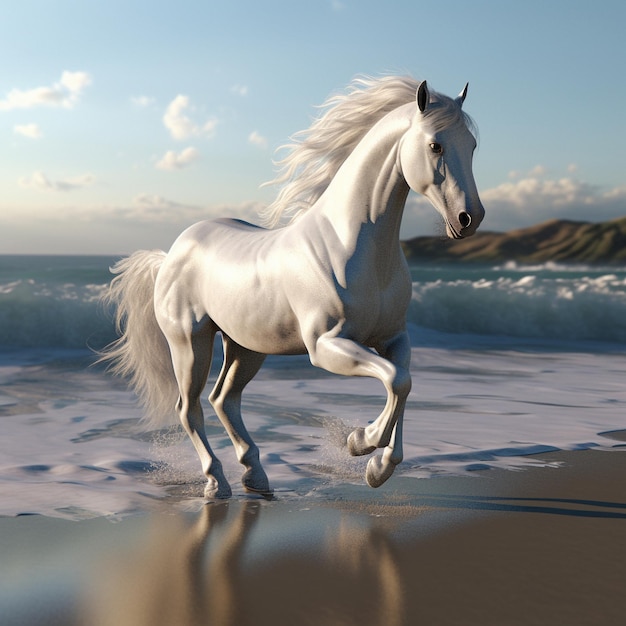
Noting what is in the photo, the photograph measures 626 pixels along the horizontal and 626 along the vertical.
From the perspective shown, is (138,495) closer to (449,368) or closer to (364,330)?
(364,330)

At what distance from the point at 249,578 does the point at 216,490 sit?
4.02 ft

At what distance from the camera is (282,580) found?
280 cm

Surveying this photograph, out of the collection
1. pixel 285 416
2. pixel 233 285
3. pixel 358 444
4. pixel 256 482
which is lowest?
pixel 285 416

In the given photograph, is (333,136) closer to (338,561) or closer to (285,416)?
(338,561)

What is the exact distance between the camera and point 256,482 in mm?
4160

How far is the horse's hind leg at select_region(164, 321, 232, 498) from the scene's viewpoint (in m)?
4.12

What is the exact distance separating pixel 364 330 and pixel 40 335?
12501 millimetres

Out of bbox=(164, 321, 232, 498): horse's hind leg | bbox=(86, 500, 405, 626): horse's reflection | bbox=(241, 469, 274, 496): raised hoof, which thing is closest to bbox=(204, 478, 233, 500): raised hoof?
bbox=(164, 321, 232, 498): horse's hind leg

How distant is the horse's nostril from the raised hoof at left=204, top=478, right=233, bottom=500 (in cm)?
179

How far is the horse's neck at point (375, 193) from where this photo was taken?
3342mm

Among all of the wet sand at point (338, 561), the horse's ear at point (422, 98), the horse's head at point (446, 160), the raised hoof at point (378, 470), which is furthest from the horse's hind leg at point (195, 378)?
the horse's ear at point (422, 98)

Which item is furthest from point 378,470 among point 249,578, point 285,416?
point 285,416

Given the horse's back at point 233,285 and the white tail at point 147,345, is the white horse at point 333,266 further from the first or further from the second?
the white tail at point 147,345

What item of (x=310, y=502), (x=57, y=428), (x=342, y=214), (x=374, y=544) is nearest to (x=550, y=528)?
(x=374, y=544)
